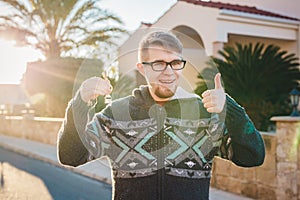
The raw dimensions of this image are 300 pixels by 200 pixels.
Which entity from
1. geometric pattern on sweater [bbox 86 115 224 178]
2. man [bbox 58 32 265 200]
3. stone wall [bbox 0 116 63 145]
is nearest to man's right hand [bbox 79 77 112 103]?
man [bbox 58 32 265 200]

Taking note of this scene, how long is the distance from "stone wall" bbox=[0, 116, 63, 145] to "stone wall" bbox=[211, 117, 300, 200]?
24.4 feet

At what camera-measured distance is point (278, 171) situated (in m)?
5.05

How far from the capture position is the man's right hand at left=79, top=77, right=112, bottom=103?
1623mm

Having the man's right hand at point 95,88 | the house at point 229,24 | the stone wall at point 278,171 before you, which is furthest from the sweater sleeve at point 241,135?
the house at point 229,24

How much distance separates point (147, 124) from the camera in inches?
68.6

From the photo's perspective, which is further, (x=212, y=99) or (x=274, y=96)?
(x=274, y=96)

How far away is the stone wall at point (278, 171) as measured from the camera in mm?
4891

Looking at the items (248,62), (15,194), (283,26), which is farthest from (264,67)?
(15,194)

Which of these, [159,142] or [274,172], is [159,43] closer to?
[159,142]

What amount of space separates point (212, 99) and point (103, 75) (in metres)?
0.48

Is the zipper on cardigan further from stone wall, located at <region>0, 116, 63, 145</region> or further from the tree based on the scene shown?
stone wall, located at <region>0, 116, 63, 145</region>

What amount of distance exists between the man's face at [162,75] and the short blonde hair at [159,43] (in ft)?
0.05

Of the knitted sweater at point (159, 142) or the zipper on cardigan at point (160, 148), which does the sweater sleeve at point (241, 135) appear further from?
the zipper on cardigan at point (160, 148)

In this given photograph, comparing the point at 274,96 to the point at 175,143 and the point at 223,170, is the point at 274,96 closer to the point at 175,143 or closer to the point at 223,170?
the point at 223,170
